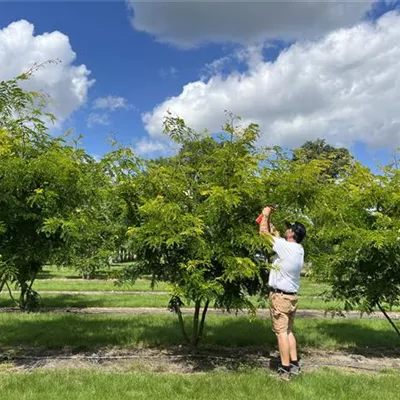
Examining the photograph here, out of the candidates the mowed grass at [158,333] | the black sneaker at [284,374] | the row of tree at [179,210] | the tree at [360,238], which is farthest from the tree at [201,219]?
the mowed grass at [158,333]

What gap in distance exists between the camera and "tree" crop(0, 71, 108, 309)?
5.95m

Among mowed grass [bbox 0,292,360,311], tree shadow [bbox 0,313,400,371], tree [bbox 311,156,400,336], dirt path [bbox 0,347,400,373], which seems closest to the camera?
dirt path [bbox 0,347,400,373]

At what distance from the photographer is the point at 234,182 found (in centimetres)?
605

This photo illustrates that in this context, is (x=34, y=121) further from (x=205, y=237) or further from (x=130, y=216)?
(x=205, y=237)

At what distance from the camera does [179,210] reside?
19.3ft

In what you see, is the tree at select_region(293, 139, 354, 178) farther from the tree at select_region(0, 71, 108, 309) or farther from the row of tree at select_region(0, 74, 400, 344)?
the tree at select_region(0, 71, 108, 309)

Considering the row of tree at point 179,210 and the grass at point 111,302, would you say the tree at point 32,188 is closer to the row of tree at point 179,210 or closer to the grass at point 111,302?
→ the row of tree at point 179,210

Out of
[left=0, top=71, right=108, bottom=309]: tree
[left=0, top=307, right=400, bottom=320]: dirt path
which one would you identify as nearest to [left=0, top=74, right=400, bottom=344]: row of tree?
[left=0, top=71, right=108, bottom=309]: tree

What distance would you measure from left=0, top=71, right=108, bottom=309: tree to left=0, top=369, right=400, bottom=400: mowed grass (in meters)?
1.40

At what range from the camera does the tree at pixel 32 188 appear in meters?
5.95

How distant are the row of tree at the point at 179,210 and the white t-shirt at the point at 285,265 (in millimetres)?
223

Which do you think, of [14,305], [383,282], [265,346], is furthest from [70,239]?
[14,305]

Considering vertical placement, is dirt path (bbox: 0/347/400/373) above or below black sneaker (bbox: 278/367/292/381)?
below

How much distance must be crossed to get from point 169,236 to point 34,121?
244 cm
